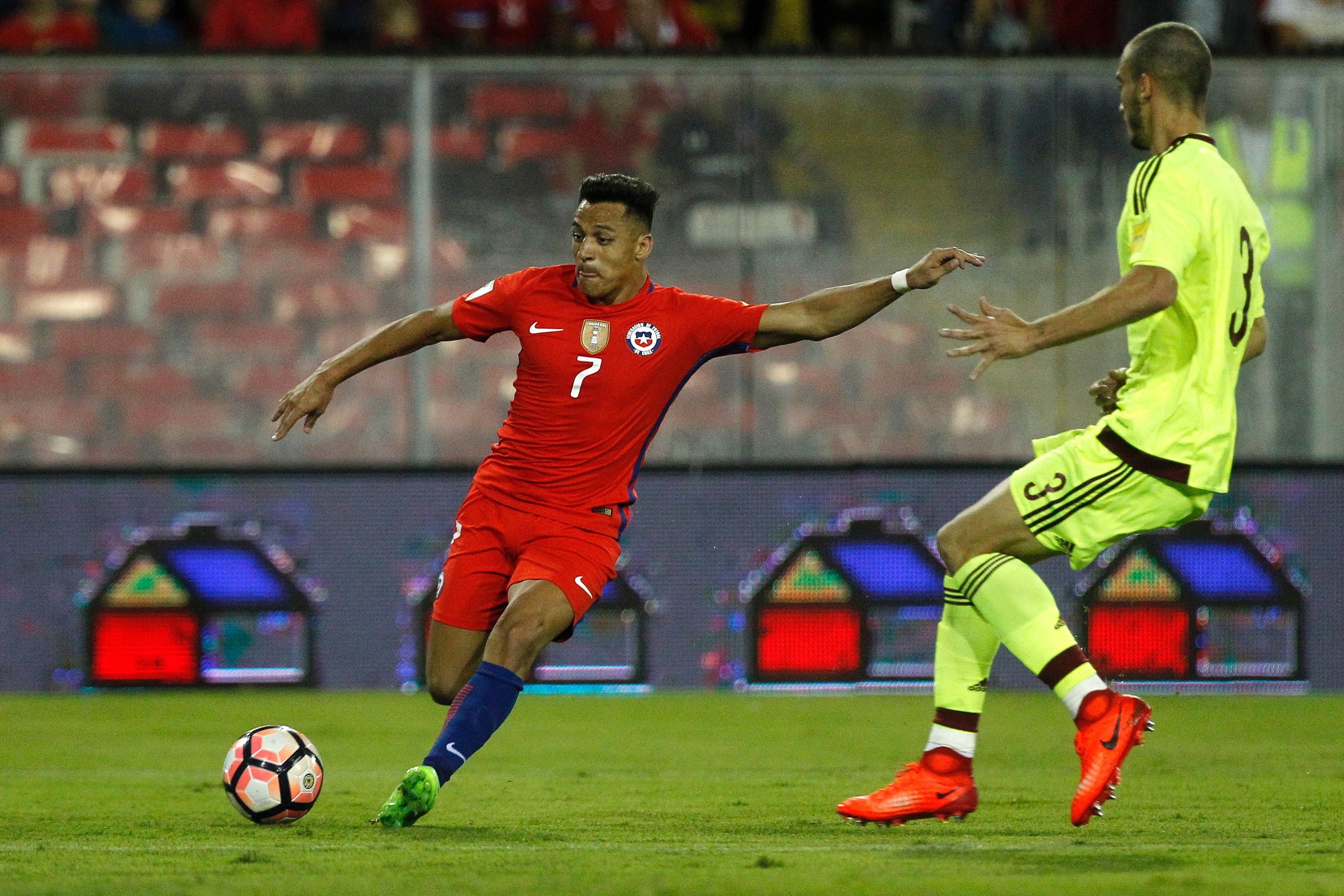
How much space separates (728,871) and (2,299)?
21.7ft

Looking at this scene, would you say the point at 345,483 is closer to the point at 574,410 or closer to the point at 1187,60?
the point at 574,410

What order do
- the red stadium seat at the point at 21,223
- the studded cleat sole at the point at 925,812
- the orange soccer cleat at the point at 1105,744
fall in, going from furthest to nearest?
1. the red stadium seat at the point at 21,223
2. the studded cleat sole at the point at 925,812
3. the orange soccer cleat at the point at 1105,744

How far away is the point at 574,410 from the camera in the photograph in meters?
5.54

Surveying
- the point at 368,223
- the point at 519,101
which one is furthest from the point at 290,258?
the point at 519,101

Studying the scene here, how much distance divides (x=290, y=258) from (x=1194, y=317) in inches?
236

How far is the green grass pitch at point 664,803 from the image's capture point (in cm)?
427

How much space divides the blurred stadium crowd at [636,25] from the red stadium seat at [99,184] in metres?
0.61

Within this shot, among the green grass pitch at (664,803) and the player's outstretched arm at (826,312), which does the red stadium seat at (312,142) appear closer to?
the green grass pitch at (664,803)

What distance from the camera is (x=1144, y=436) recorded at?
15.6 feet

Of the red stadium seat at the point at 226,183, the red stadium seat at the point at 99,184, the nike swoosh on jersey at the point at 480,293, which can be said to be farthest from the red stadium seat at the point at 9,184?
the nike swoosh on jersey at the point at 480,293

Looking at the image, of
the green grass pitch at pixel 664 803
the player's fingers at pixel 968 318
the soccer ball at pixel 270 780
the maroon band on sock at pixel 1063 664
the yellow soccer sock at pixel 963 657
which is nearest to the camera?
the green grass pitch at pixel 664 803

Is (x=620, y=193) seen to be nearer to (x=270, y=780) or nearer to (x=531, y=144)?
(x=270, y=780)

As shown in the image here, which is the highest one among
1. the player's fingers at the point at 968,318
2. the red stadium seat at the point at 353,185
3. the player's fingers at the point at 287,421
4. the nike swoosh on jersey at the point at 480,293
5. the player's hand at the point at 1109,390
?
the red stadium seat at the point at 353,185

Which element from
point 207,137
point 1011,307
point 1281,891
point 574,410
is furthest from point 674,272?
point 1281,891
